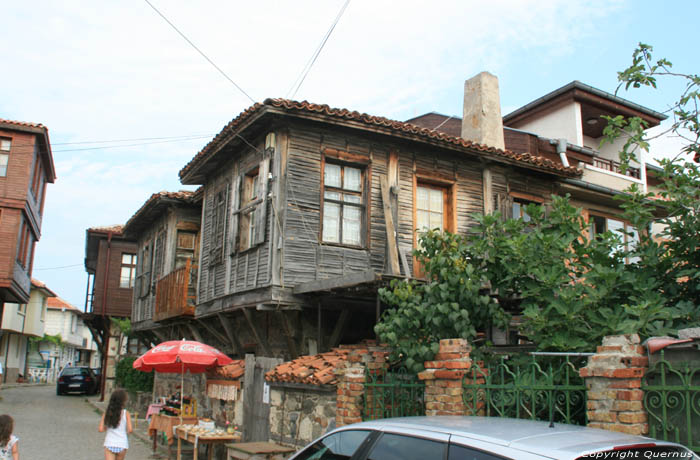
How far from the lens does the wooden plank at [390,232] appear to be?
440 inches

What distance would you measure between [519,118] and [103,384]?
20899mm

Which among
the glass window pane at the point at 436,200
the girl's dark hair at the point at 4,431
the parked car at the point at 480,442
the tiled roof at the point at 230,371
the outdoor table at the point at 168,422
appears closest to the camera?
the parked car at the point at 480,442

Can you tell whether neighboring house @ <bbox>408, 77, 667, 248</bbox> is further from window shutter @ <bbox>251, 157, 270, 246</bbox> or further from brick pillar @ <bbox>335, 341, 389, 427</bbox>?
brick pillar @ <bbox>335, 341, 389, 427</bbox>

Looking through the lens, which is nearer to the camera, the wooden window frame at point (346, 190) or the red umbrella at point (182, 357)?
the red umbrella at point (182, 357)

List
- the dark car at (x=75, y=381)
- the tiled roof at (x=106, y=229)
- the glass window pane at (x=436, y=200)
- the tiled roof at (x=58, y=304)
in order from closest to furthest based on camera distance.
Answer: the glass window pane at (x=436, y=200)
the tiled roof at (x=106, y=229)
the dark car at (x=75, y=381)
the tiled roof at (x=58, y=304)

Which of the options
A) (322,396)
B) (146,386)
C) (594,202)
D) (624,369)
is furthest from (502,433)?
(146,386)

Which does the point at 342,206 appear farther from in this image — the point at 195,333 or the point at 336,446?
the point at 336,446

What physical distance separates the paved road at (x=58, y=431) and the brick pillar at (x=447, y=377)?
8214 millimetres

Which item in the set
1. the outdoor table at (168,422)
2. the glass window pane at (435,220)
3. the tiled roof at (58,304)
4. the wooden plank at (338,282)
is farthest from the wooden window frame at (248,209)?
the tiled roof at (58,304)

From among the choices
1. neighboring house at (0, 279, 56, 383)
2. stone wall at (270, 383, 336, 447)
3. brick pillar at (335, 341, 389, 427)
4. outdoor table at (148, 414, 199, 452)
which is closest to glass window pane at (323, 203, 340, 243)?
stone wall at (270, 383, 336, 447)

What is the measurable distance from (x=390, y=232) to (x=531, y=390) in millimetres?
6513

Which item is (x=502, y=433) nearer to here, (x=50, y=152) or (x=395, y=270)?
(x=395, y=270)

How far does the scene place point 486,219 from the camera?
693 centimetres

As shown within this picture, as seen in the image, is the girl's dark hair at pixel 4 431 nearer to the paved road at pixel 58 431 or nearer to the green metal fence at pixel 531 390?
the green metal fence at pixel 531 390
